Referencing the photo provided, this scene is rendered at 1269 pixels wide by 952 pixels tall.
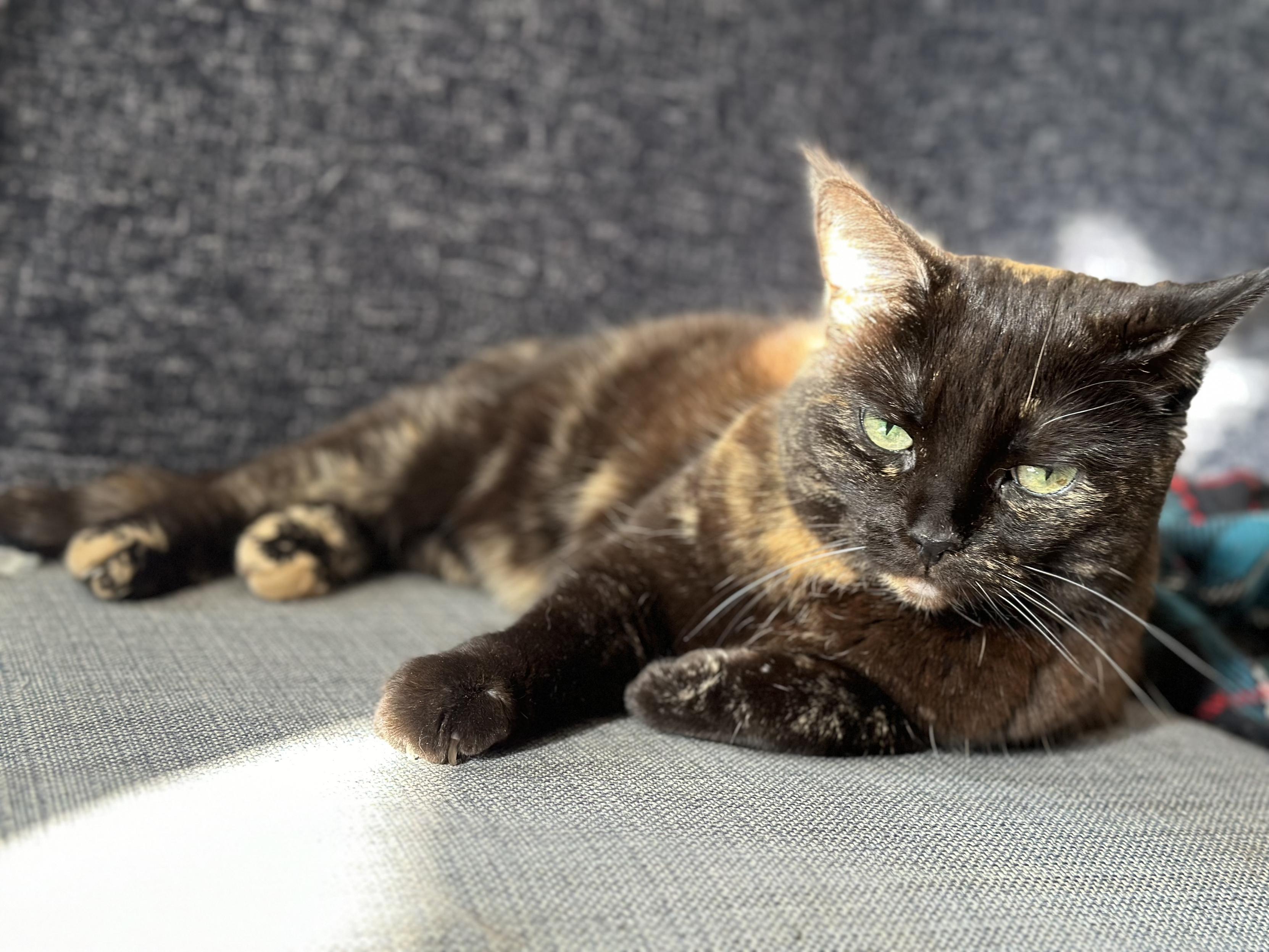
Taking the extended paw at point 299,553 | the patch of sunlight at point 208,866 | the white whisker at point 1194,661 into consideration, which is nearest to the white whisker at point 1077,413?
the white whisker at point 1194,661

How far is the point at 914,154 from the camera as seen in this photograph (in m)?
1.99

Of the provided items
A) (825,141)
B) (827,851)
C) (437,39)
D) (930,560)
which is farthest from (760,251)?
(827,851)

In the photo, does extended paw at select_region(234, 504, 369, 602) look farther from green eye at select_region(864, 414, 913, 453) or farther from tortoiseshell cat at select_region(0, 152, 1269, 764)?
green eye at select_region(864, 414, 913, 453)

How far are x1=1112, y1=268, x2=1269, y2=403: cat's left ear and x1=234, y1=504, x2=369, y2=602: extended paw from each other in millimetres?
967

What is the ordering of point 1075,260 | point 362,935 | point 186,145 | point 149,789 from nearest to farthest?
1. point 362,935
2. point 149,789
3. point 186,145
4. point 1075,260

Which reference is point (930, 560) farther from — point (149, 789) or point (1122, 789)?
point (149, 789)

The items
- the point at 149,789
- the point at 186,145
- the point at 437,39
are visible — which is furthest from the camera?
the point at 437,39

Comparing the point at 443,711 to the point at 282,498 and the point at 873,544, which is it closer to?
the point at 873,544

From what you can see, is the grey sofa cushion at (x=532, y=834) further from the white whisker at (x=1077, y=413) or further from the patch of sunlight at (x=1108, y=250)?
the patch of sunlight at (x=1108, y=250)

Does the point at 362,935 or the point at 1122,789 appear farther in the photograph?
the point at 1122,789

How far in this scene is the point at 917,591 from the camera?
946mm

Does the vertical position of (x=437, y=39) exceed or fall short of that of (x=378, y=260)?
it exceeds it

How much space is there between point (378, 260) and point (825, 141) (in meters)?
0.93

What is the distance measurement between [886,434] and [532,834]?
483mm
